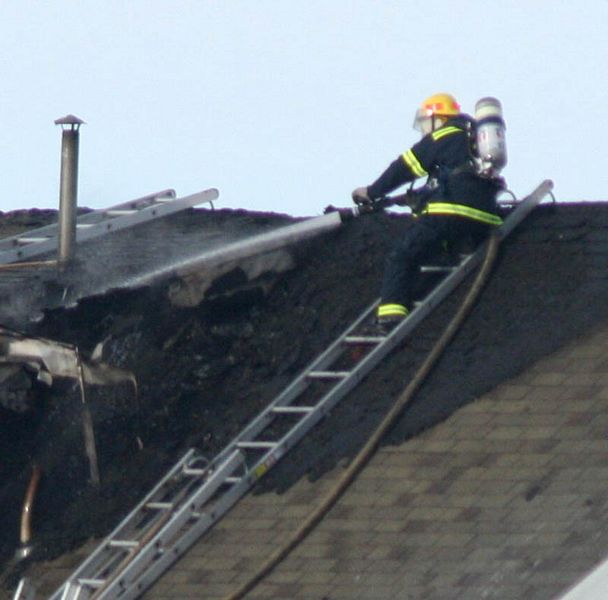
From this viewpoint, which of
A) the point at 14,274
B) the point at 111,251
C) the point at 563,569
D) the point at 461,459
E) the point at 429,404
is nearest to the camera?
the point at 563,569

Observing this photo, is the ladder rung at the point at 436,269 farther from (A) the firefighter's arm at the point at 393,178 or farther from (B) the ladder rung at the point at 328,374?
(B) the ladder rung at the point at 328,374

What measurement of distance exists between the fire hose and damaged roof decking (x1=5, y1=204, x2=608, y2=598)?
66mm

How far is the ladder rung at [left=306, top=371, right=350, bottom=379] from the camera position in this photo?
413 inches

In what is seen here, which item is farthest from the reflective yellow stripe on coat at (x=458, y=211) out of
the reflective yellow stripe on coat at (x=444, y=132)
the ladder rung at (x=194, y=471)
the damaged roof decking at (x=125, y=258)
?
the ladder rung at (x=194, y=471)

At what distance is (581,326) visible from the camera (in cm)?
1012

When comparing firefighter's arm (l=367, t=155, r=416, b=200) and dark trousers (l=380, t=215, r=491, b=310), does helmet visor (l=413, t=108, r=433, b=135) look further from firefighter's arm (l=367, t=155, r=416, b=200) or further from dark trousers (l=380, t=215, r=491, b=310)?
dark trousers (l=380, t=215, r=491, b=310)

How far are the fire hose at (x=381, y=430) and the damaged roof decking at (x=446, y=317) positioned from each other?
66 mm

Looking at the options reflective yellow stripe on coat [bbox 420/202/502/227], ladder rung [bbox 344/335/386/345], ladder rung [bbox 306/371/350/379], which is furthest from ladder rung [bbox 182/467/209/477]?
reflective yellow stripe on coat [bbox 420/202/502/227]

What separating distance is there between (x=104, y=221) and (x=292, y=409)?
10.4 ft

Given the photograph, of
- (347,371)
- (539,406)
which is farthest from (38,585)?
(539,406)

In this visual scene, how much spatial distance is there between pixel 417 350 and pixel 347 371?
0.46 m

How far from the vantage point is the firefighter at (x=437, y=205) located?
1083 centimetres

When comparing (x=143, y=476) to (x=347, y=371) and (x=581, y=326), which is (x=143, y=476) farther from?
(x=581, y=326)

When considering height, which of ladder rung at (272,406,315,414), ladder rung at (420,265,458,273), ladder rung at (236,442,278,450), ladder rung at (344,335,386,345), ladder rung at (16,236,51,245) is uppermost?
ladder rung at (420,265,458,273)
